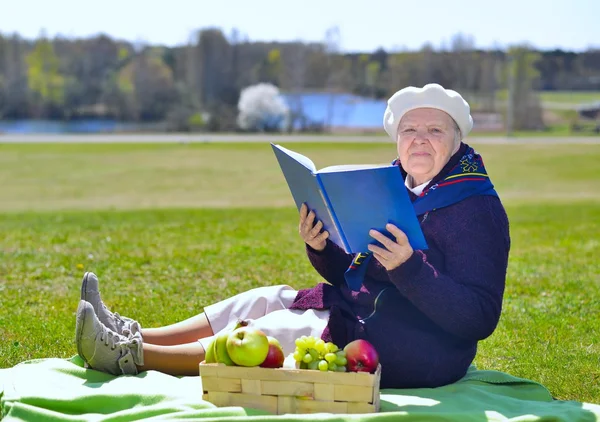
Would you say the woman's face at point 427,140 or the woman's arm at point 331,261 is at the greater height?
the woman's face at point 427,140

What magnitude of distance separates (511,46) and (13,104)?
120 feet

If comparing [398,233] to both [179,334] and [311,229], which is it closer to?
[311,229]

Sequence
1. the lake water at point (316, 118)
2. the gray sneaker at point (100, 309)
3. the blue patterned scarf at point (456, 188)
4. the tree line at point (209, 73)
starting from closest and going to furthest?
the blue patterned scarf at point (456, 188), the gray sneaker at point (100, 309), the lake water at point (316, 118), the tree line at point (209, 73)

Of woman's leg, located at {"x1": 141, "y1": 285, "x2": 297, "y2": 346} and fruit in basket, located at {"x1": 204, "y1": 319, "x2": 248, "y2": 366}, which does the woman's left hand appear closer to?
fruit in basket, located at {"x1": 204, "y1": 319, "x2": 248, "y2": 366}

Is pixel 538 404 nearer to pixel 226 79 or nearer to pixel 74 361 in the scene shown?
pixel 74 361

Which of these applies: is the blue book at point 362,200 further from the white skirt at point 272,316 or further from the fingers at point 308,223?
the white skirt at point 272,316

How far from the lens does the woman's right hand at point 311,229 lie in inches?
160

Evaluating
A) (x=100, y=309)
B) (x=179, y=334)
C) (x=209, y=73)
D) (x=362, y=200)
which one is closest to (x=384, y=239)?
(x=362, y=200)

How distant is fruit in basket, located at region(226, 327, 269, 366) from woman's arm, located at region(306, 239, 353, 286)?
2.70 feet

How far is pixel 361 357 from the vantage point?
3535 mm

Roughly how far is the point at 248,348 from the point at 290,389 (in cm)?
24

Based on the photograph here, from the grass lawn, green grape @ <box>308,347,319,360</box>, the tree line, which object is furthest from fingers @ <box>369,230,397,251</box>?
the tree line

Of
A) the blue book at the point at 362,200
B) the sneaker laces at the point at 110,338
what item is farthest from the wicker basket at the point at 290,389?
the sneaker laces at the point at 110,338

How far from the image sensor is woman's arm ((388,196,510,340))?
11.9ft
